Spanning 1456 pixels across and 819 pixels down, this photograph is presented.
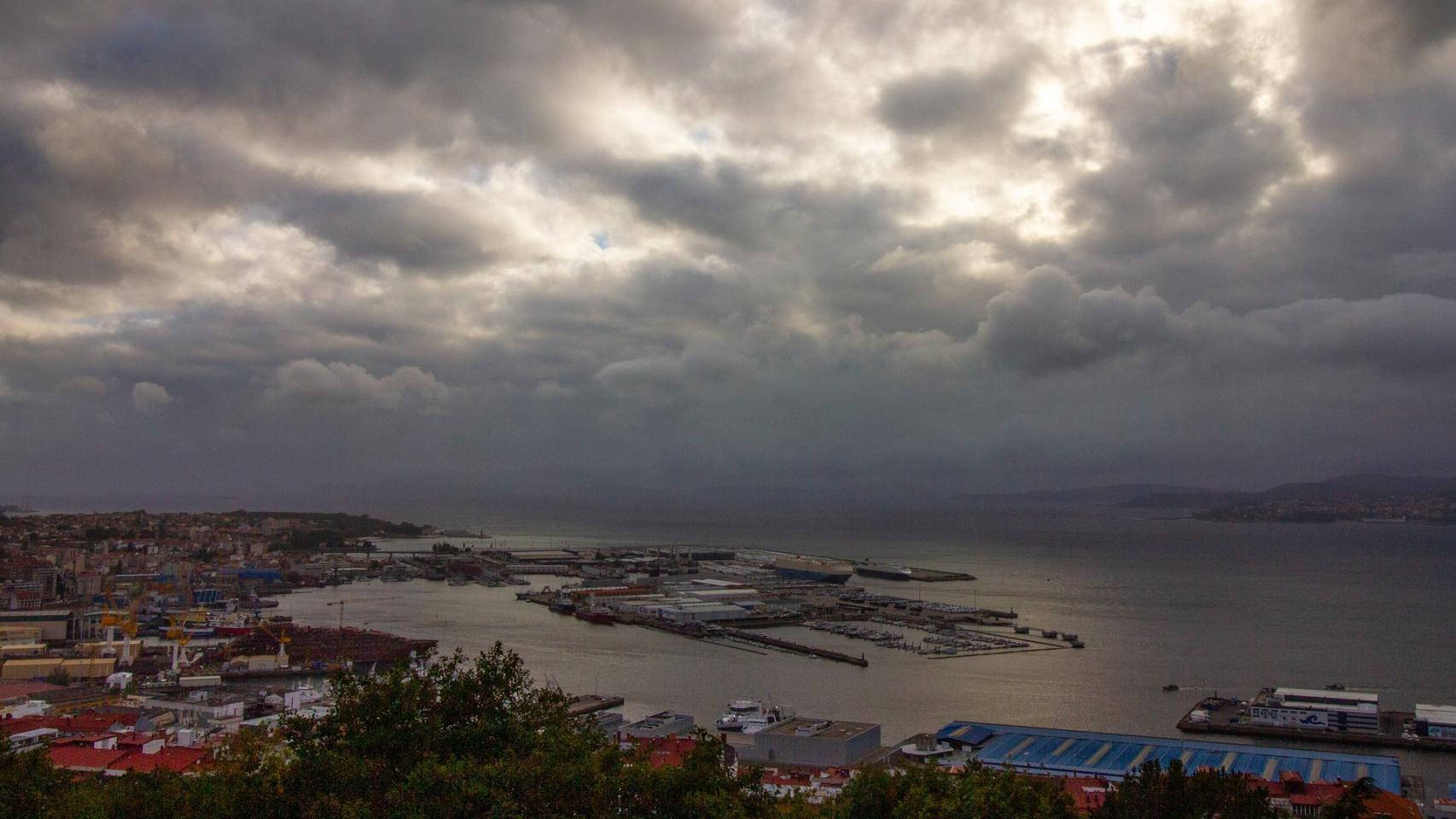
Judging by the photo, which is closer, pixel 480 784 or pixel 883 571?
pixel 480 784

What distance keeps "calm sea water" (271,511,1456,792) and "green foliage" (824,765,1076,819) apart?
28.9 feet

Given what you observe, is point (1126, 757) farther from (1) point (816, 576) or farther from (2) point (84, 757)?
(1) point (816, 576)

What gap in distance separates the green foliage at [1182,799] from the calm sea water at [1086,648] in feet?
27.9

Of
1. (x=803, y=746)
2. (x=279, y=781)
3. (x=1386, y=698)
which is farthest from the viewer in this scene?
(x=1386, y=698)

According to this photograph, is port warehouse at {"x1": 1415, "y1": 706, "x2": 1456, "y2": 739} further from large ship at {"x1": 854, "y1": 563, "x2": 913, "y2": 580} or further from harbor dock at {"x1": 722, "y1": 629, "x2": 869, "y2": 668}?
large ship at {"x1": 854, "y1": 563, "x2": 913, "y2": 580}

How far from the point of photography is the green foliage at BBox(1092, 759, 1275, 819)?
5449 mm

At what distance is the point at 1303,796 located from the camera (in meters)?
9.76

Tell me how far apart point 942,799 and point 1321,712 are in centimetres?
1394

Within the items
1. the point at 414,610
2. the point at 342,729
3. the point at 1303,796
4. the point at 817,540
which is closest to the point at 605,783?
the point at 342,729

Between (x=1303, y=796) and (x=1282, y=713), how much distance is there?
721cm

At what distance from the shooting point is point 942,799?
5281 millimetres

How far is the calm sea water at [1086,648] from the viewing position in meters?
17.1

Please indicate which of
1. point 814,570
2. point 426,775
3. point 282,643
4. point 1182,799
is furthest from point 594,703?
point 814,570

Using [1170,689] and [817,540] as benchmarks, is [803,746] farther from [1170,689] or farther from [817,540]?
[817,540]
